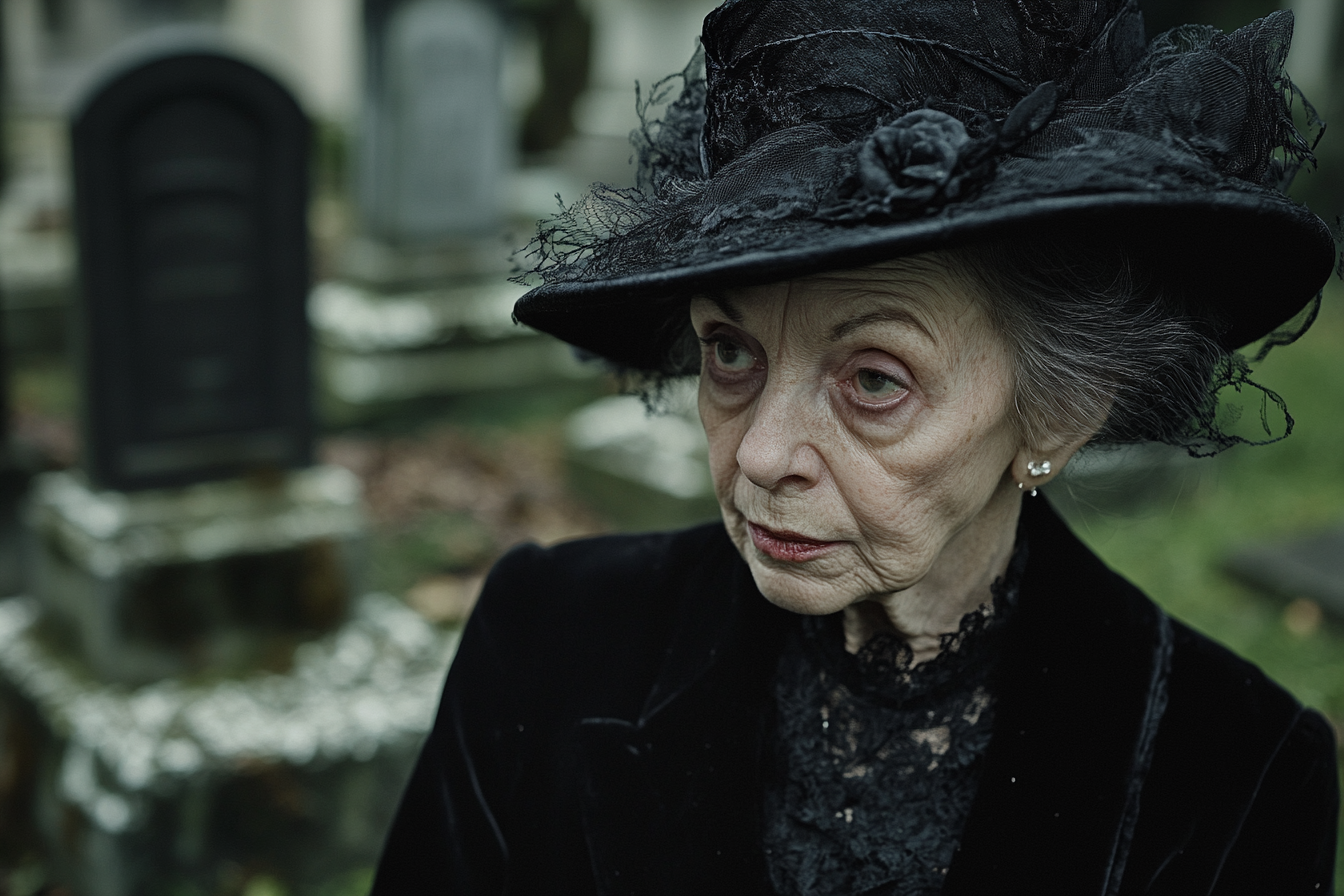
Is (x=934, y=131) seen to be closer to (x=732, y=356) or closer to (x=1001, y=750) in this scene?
(x=732, y=356)

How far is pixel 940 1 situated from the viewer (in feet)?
3.89

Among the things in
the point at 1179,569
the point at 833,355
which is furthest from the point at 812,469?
the point at 1179,569

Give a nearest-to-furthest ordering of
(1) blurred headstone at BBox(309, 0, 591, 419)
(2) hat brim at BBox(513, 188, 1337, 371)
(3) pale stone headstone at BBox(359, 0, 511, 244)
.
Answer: (2) hat brim at BBox(513, 188, 1337, 371), (3) pale stone headstone at BBox(359, 0, 511, 244), (1) blurred headstone at BBox(309, 0, 591, 419)

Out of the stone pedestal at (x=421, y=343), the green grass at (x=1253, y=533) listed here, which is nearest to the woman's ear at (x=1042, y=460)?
the green grass at (x=1253, y=533)

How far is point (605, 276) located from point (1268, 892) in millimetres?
1085

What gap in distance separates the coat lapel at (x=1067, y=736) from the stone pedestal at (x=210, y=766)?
2.48m

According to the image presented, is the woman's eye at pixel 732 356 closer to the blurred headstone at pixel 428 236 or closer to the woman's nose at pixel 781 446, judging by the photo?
the woman's nose at pixel 781 446

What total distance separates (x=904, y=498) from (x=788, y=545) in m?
0.14

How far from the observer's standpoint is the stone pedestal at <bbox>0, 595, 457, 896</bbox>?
10.8ft

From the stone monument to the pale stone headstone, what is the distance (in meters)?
2.85

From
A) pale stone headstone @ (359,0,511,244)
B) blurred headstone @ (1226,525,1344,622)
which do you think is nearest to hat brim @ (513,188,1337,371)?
blurred headstone @ (1226,525,1344,622)

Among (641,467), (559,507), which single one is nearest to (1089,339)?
(641,467)

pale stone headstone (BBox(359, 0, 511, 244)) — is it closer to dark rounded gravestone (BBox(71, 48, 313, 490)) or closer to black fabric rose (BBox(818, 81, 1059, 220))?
dark rounded gravestone (BBox(71, 48, 313, 490))

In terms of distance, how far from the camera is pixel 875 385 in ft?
4.12
